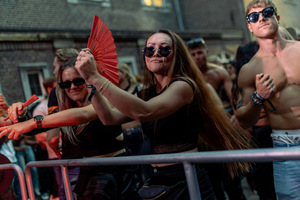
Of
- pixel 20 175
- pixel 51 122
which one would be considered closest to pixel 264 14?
pixel 51 122

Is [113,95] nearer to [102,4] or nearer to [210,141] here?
[210,141]

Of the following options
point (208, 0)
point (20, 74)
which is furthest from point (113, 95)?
point (208, 0)

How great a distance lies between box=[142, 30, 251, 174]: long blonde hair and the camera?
2.59 m

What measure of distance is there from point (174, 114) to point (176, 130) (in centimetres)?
11

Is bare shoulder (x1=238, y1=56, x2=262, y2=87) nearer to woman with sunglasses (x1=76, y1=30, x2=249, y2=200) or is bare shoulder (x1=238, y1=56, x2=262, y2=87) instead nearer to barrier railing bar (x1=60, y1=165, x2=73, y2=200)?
woman with sunglasses (x1=76, y1=30, x2=249, y2=200)

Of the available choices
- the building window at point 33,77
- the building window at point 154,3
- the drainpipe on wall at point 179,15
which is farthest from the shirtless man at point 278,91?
the drainpipe on wall at point 179,15

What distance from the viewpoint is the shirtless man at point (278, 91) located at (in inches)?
107

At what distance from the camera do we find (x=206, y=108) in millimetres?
2590

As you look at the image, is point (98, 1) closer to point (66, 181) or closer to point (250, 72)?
point (250, 72)

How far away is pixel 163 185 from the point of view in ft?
8.16

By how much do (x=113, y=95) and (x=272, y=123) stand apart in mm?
1451

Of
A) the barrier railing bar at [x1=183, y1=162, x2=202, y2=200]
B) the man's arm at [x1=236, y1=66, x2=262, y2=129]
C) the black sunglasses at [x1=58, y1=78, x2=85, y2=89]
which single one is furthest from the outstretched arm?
the black sunglasses at [x1=58, y1=78, x2=85, y2=89]

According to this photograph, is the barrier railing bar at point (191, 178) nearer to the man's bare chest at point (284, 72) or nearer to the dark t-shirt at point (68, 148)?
the man's bare chest at point (284, 72)

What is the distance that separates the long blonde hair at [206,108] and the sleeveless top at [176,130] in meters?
0.10
